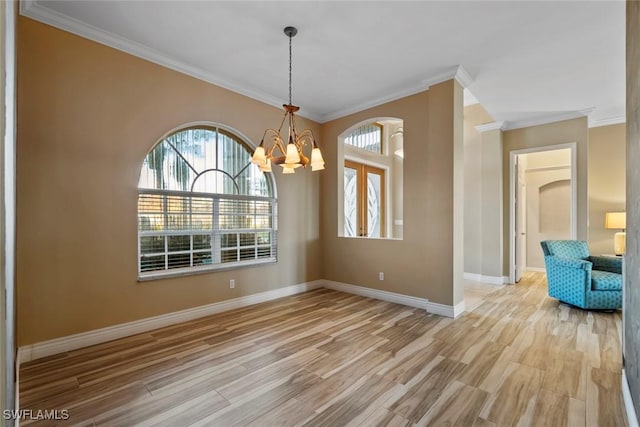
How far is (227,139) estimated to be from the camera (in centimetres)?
407

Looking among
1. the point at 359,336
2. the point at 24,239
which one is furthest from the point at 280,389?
the point at 24,239

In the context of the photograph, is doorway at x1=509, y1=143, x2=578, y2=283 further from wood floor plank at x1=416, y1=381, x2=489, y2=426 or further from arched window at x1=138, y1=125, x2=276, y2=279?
arched window at x1=138, y1=125, x2=276, y2=279

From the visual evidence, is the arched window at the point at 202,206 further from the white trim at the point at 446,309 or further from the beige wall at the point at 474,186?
the beige wall at the point at 474,186

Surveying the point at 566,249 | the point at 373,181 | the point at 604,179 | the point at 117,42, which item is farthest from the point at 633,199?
the point at 373,181

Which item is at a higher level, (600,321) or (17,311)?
(17,311)

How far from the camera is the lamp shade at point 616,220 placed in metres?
4.95

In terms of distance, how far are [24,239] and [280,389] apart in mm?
2568

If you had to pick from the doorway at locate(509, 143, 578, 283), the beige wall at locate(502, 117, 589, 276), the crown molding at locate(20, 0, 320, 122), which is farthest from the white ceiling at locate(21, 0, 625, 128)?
the doorway at locate(509, 143, 578, 283)

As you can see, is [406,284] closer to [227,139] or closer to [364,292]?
[364,292]

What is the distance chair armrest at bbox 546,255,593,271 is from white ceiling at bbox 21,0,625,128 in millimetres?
2461

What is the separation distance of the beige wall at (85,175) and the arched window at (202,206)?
160mm

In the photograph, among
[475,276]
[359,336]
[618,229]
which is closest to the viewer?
[359,336]

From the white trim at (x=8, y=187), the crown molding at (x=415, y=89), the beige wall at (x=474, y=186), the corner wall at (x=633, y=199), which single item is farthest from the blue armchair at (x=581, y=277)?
the white trim at (x=8, y=187)

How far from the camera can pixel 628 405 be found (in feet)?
6.20
